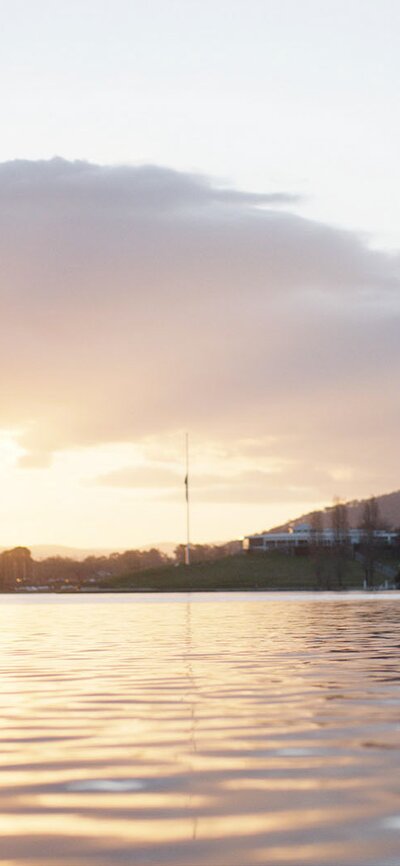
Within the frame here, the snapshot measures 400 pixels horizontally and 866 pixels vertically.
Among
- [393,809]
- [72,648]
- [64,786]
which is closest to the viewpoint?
[393,809]

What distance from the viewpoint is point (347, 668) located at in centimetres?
2669

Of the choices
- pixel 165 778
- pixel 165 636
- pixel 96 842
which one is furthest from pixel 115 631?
pixel 96 842

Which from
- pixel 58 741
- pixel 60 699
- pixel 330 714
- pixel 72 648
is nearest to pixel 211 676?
pixel 60 699

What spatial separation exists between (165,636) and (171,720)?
26394mm

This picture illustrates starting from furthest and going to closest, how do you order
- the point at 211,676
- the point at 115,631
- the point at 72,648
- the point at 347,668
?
the point at 115,631 < the point at 72,648 < the point at 347,668 < the point at 211,676

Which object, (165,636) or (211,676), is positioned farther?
(165,636)

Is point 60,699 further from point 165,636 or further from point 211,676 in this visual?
point 165,636

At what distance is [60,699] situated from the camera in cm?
2075

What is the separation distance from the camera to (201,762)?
13.6 m

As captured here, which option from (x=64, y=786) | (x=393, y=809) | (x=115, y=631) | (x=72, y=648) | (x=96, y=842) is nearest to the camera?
(x=96, y=842)

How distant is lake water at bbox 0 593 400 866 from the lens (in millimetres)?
9469

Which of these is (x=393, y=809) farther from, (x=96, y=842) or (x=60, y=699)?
(x=60, y=699)

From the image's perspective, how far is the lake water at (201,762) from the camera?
947 cm

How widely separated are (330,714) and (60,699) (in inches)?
197
